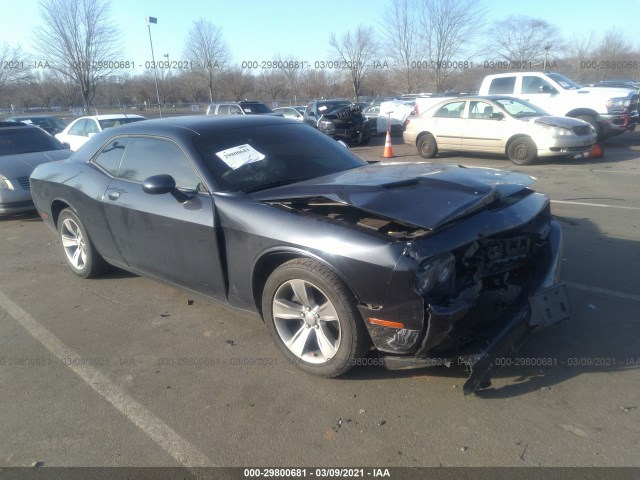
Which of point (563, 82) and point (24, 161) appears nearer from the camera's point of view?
point (24, 161)

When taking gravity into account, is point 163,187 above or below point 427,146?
above

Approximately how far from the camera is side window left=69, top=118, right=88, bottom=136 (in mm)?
12680

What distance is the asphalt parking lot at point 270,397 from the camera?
2.50 m

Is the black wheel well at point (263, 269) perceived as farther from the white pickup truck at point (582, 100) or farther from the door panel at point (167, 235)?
the white pickup truck at point (582, 100)

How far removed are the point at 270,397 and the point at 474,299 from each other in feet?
4.39

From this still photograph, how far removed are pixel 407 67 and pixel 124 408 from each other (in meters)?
39.1

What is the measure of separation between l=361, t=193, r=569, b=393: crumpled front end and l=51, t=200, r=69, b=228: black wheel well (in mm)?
3916

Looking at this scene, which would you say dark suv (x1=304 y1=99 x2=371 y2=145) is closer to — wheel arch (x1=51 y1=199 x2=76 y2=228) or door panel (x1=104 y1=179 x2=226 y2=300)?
wheel arch (x1=51 y1=199 x2=76 y2=228)

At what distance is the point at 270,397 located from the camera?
2982 mm

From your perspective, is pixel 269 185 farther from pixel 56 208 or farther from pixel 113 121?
pixel 113 121

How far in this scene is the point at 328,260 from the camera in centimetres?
284

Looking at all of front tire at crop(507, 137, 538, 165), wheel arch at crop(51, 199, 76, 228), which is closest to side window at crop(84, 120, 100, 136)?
wheel arch at crop(51, 199, 76, 228)

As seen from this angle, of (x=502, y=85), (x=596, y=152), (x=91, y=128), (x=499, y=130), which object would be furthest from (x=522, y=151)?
(x=91, y=128)

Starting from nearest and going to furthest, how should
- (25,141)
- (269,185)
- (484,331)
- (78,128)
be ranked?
(484,331) → (269,185) → (25,141) → (78,128)
